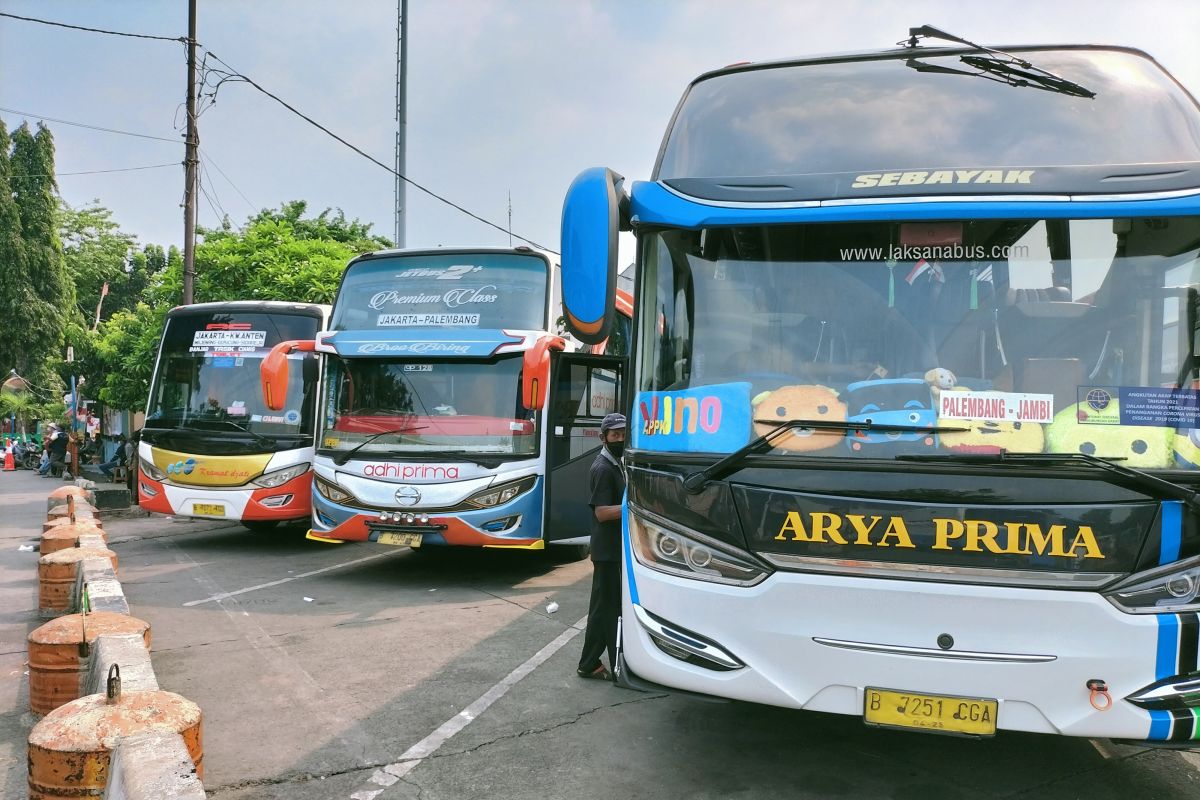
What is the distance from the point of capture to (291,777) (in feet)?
14.4

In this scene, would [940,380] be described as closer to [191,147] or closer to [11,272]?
[191,147]

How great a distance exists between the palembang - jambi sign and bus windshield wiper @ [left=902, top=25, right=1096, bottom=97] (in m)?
1.64

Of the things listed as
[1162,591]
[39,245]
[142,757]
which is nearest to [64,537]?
[142,757]

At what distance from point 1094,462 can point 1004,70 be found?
81.7 inches

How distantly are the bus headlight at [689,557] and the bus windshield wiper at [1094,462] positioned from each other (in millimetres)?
730

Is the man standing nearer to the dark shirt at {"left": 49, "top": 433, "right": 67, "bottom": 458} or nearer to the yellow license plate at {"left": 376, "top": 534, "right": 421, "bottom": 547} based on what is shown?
the yellow license plate at {"left": 376, "top": 534, "right": 421, "bottom": 547}

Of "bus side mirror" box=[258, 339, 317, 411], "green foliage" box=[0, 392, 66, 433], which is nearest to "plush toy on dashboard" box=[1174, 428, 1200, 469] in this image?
"bus side mirror" box=[258, 339, 317, 411]

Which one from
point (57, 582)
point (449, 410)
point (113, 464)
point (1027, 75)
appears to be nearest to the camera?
point (1027, 75)

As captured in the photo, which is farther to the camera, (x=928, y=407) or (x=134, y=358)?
(x=134, y=358)

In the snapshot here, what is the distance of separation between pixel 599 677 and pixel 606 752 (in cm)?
129

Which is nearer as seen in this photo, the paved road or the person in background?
the paved road

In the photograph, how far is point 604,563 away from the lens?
5.83 meters

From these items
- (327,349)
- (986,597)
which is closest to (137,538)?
(327,349)

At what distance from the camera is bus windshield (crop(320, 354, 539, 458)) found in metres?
8.95
